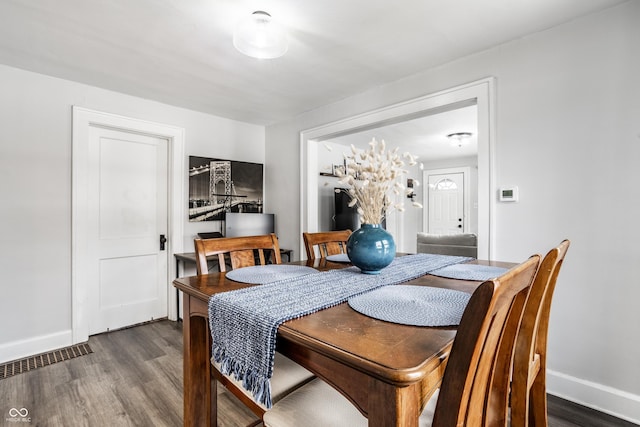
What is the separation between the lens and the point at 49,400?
1962 millimetres

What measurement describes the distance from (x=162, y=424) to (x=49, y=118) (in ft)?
8.69

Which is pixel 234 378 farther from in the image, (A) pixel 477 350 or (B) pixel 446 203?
(B) pixel 446 203

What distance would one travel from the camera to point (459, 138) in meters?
4.65

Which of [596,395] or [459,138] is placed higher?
[459,138]

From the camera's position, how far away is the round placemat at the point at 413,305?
87cm

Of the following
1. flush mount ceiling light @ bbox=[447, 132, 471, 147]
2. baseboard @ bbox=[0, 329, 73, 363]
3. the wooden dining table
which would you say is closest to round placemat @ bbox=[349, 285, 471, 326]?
the wooden dining table

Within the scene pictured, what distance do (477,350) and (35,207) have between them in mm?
3386

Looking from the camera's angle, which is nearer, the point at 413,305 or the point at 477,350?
the point at 477,350

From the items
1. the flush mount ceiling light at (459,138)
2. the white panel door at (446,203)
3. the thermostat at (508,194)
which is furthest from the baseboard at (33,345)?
the white panel door at (446,203)

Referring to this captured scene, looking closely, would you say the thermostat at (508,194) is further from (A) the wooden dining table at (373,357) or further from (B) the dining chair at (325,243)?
(A) the wooden dining table at (373,357)

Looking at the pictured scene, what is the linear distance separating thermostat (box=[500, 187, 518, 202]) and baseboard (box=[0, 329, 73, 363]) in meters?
3.78

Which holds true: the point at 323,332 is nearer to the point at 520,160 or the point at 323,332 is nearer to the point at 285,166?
the point at 520,160

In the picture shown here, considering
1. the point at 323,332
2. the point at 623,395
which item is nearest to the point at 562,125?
the point at 623,395

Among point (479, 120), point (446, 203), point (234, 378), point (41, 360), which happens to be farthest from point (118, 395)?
point (446, 203)
